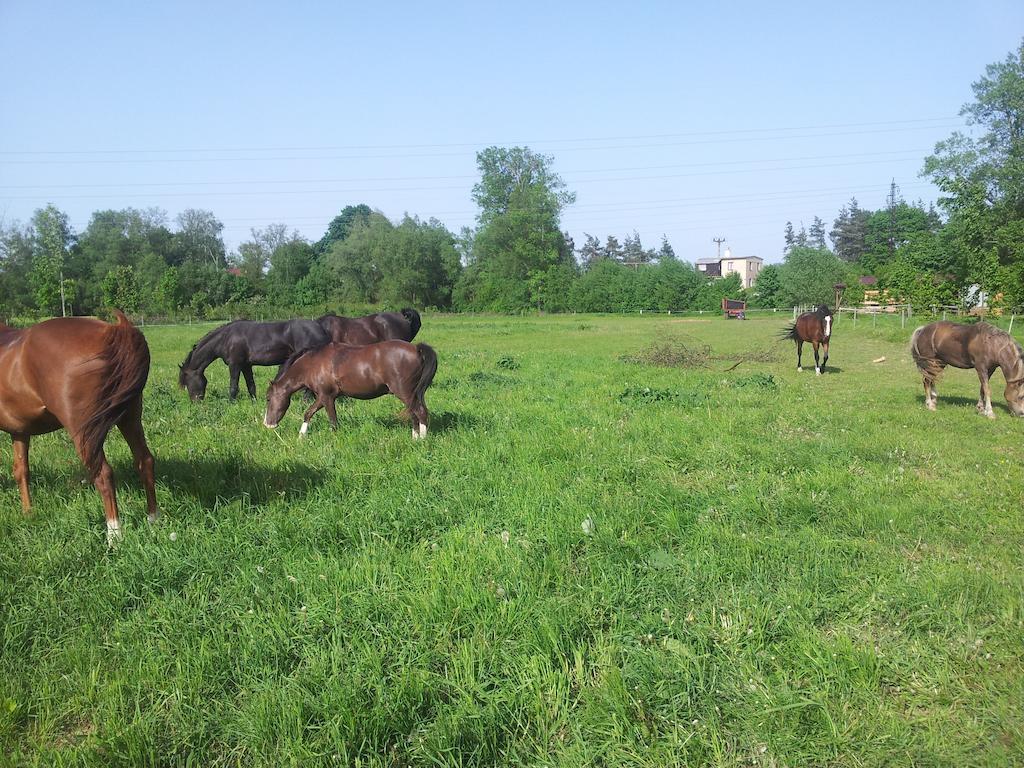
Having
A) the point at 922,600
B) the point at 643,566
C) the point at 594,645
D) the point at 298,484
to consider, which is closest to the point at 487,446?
the point at 298,484

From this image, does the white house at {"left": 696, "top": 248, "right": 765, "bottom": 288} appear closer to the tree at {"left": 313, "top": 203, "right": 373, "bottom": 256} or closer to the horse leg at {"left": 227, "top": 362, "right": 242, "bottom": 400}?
the tree at {"left": 313, "top": 203, "right": 373, "bottom": 256}

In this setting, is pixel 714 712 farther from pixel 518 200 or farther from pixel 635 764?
pixel 518 200

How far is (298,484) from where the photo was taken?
5906 millimetres

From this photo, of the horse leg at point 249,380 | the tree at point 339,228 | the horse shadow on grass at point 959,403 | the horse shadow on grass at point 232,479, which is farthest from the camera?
the tree at point 339,228

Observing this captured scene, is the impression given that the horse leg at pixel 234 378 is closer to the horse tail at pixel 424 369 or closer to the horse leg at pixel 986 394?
the horse tail at pixel 424 369

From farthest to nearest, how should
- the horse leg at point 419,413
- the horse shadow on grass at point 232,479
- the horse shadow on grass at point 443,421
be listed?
the horse shadow on grass at point 443,421 < the horse leg at point 419,413 < the horse shadow on grass at point 232,479

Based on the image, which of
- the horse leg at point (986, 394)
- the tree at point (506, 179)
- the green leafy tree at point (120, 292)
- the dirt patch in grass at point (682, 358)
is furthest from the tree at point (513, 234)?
the horse leg at point (986, 394)

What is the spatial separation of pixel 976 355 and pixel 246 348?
13.7m

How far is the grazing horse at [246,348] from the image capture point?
11.6m

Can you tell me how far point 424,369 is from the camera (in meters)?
8.07

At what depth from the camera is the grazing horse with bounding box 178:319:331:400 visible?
38.0ft

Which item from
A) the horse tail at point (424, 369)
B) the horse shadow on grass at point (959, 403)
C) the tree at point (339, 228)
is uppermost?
the tree at point (339, 228)

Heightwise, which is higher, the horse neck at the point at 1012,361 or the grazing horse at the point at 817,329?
the grazing horse at the point at 817,329

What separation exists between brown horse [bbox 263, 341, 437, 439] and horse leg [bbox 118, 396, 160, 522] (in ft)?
9.19
